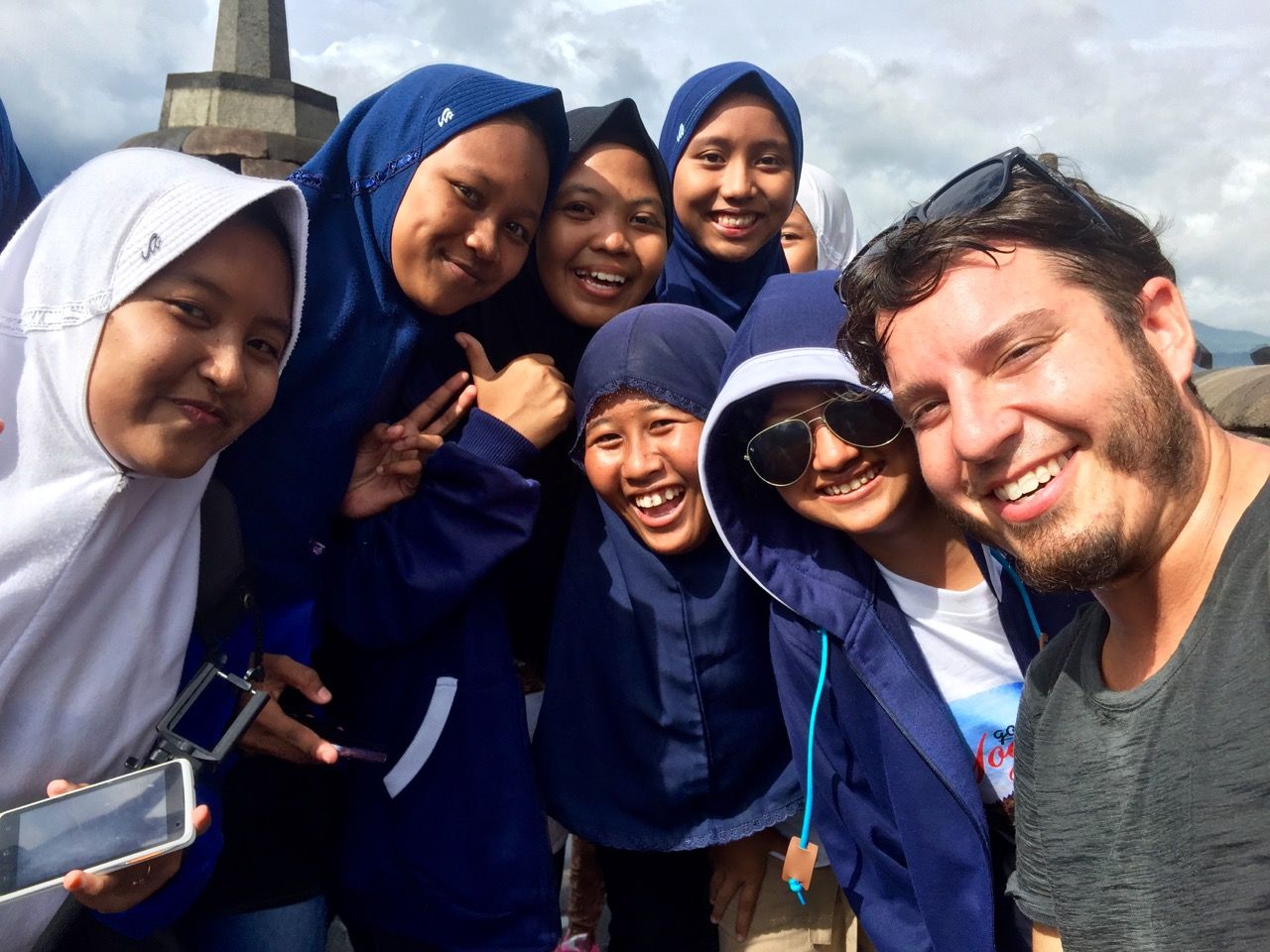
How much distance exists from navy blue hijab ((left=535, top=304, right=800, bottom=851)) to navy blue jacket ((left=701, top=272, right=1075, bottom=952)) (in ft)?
0.51

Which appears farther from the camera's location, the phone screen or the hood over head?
the hood over head

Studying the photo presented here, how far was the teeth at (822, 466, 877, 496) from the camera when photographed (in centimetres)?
207

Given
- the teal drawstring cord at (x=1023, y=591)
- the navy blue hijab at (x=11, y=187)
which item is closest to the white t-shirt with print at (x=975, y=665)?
the teal drawstring cord at (x=1023, y=591)

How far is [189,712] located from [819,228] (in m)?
3.61

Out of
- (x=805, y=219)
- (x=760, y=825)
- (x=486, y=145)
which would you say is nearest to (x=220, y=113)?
(x=805, y=219)

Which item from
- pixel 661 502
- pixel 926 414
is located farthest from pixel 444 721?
pixel 926 414

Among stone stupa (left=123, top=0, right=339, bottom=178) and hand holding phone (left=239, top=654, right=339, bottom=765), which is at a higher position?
stone stupa (left=123, top=0, right=339, bottom=178)

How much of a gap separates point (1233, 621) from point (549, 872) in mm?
1613

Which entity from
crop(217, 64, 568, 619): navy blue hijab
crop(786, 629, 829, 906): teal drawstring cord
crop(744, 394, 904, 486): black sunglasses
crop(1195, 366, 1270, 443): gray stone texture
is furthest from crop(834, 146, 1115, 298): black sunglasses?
crop(1195, 366, 1270, 443): gray stone texture

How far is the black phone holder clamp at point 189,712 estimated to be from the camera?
159 cm

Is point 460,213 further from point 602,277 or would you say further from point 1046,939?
point 1046,939

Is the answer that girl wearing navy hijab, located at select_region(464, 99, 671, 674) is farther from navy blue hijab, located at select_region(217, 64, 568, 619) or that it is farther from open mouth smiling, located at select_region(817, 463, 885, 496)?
open mouth smiling, located at select_region(817, 463, 885, 496)

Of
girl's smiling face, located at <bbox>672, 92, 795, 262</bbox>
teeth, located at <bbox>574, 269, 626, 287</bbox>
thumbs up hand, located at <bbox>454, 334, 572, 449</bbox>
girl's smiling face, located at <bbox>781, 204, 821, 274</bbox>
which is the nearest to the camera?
thumbs up hand, located at <bbox>454, 334, 572, 449</bbox>

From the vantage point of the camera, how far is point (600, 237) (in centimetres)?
265
